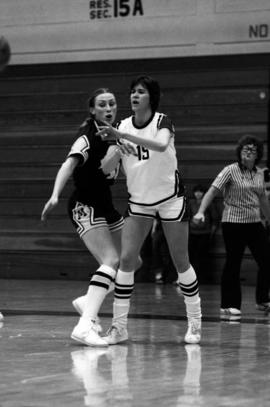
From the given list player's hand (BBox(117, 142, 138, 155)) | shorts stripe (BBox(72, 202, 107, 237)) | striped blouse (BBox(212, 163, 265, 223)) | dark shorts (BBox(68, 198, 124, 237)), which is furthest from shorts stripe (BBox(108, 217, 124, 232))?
striped blouse (BBox(212, 163, 265, 223))

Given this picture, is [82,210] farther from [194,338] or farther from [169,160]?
[194,338]

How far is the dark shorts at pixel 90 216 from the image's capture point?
866cm

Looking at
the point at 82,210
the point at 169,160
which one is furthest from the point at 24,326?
the point at 169,160

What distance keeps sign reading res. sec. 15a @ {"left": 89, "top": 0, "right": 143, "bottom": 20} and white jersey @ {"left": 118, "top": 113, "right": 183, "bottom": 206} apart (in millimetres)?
9591

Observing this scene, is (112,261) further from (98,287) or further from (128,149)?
(128,149)

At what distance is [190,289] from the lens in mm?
8742

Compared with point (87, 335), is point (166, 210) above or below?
above

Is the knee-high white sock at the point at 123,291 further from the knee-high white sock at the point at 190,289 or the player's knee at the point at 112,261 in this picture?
the knee-high white sock at the point at 190,289

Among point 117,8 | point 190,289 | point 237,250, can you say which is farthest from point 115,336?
point 117,8

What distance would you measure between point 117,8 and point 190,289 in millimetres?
9970

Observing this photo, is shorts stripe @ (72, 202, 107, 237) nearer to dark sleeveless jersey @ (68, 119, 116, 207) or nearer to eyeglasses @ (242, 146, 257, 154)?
dark sleeveless jersey @ (68, 119, 116, 207)

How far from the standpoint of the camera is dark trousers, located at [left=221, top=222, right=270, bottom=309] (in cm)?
1144

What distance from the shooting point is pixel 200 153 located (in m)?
17.8

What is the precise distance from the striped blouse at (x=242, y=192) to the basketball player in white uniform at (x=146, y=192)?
9.23 feet
